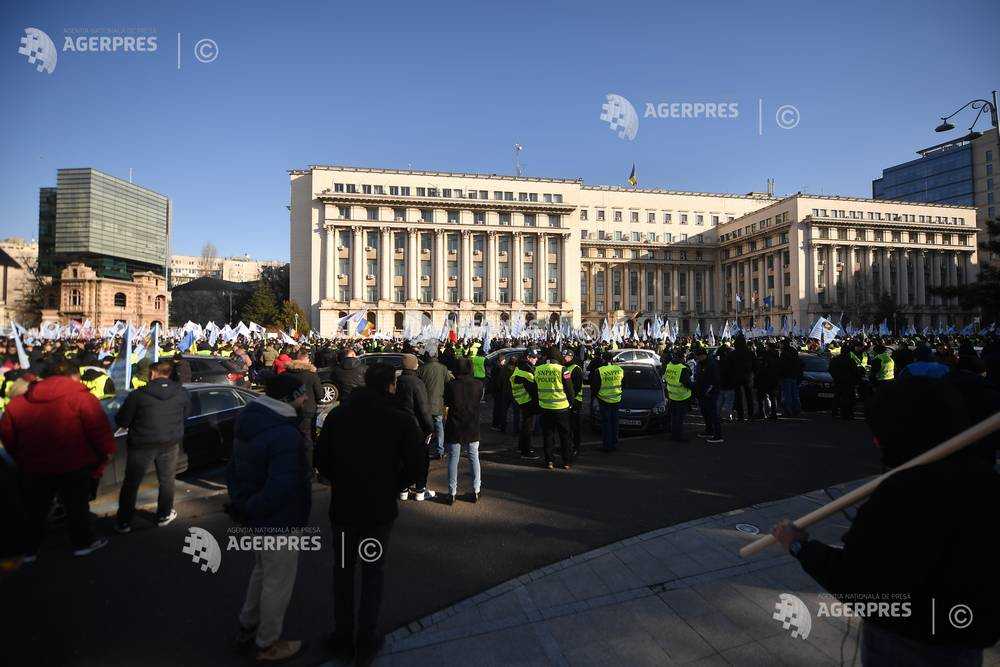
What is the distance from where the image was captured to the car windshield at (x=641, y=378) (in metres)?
12.2

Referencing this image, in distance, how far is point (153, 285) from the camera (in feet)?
276

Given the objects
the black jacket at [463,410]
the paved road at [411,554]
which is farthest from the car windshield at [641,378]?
the black jacket at [463,410]

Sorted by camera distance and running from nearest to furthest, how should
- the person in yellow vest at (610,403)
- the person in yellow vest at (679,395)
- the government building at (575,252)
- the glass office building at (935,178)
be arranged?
the person in yellow vest at (610,403), the person in yellow vest at (679,395), the government building at (575,252), the glass office building at (935,178)

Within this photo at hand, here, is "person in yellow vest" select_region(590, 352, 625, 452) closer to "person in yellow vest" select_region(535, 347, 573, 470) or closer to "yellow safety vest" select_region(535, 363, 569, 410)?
"person in yellow vest" select_region(535, 347, 573, 470)

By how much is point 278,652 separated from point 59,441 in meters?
3.28

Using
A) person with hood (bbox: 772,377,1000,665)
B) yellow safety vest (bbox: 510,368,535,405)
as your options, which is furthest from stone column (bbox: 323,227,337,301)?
person with hood (bbox: 772,377,1000,665)

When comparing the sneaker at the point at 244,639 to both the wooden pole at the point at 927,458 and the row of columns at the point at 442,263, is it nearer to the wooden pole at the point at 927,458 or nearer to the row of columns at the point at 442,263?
the wooden pole at the point at 927,458

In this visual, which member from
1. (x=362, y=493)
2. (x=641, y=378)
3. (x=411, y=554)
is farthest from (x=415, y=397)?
(x=641, y=378)

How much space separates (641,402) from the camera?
11312 mm

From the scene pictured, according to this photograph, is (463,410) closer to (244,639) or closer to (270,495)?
(270,495)

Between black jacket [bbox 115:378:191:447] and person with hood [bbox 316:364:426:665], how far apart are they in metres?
3.43

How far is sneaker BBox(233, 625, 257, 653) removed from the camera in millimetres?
3600

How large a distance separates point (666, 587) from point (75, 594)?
5.17 metres

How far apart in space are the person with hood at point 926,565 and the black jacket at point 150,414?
21.1 ft
